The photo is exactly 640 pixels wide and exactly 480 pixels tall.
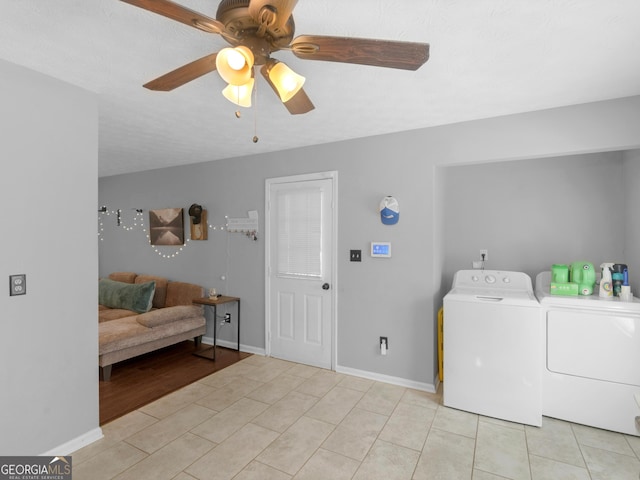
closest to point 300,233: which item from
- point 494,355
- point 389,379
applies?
point 389,379

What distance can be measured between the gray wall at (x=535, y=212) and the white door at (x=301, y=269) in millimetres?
1353

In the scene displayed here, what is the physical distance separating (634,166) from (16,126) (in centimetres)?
445

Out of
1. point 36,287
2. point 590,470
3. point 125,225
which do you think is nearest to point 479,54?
point 590,470

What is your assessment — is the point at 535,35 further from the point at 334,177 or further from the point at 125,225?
the point at 125,225

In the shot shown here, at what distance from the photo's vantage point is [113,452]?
83.7 inches

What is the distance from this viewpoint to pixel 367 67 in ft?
6.27

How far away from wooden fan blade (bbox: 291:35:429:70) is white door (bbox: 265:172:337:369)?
213 centimetres

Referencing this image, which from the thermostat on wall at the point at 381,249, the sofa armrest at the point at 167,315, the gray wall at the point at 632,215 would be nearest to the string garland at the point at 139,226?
the sofa armrest at the point at 167,315

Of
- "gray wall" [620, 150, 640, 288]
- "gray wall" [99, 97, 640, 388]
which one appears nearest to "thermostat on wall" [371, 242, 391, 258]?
"gray wall" [99, 97, 640, 388]

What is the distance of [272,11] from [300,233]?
2.66 meters

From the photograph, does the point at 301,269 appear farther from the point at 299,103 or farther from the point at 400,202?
the point at 299,103

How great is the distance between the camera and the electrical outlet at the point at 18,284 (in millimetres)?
1862

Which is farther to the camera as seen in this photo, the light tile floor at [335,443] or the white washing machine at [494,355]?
the white washing machine at [494,355]

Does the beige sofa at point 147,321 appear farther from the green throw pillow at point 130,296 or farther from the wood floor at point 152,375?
the wood floor at point 152,375
